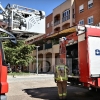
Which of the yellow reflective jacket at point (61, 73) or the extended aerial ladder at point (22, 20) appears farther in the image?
the yellow reflective jacket at point (61, 73)

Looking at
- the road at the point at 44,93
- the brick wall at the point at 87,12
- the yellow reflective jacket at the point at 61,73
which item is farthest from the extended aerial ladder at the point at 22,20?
the brick wall at the point at 87,12

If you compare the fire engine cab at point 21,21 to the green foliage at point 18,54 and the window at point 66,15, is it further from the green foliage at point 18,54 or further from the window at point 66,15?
the window at point 66,15

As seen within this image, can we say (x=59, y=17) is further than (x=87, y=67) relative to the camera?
Yes

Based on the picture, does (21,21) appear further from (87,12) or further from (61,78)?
(87,12)

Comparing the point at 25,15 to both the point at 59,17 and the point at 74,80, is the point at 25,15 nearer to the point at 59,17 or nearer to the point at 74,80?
the point at 74,80

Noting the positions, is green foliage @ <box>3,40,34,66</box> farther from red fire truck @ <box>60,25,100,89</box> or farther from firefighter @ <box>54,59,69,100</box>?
red fire truck @ <box>60,25,100,89</box>

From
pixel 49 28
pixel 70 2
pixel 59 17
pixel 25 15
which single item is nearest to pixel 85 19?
pixel 70 2

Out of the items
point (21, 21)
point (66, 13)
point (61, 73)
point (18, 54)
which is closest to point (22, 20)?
point (21, 21)

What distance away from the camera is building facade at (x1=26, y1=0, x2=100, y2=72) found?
97.5 ft

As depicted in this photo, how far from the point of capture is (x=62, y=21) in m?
37.4

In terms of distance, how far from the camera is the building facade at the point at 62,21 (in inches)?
1170

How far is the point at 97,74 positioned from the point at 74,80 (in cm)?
191

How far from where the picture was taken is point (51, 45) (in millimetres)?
31938

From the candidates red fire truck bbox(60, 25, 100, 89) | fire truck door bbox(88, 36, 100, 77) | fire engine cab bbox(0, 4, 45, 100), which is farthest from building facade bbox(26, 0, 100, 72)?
fire engine cab bbox(0, 4, 45, 100)
